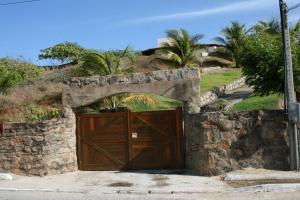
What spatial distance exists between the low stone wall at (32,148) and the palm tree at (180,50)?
24938 millimetres

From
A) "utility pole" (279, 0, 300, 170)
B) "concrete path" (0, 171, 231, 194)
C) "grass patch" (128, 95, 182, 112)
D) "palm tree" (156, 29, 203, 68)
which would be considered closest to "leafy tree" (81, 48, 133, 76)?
"grass patch" (128, 95, 182, 112)

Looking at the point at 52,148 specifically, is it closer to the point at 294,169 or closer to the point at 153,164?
the point at 153,164

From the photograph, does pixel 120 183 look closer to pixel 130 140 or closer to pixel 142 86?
pixel 130 140

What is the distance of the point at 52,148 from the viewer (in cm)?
1603

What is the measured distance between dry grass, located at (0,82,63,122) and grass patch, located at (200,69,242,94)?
12.0 meters

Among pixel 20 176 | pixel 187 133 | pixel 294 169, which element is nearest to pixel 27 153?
pixel 20 176

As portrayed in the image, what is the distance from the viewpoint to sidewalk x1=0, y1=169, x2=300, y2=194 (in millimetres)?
12242

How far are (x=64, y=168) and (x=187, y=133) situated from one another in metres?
4.26

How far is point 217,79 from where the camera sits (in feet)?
131

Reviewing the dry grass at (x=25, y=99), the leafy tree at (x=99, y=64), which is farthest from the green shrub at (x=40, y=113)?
the leafy tree at (x=99, y=64)

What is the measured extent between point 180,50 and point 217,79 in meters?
4.11

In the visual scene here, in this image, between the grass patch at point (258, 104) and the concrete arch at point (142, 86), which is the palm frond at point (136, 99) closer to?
the concrete arch at point (142, 86)

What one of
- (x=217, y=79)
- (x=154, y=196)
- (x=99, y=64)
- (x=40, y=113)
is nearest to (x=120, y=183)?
(x=154, y=196)

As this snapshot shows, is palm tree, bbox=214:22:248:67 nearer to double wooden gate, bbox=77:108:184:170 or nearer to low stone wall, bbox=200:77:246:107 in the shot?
low stone wall, bbox=200:77:246:107
